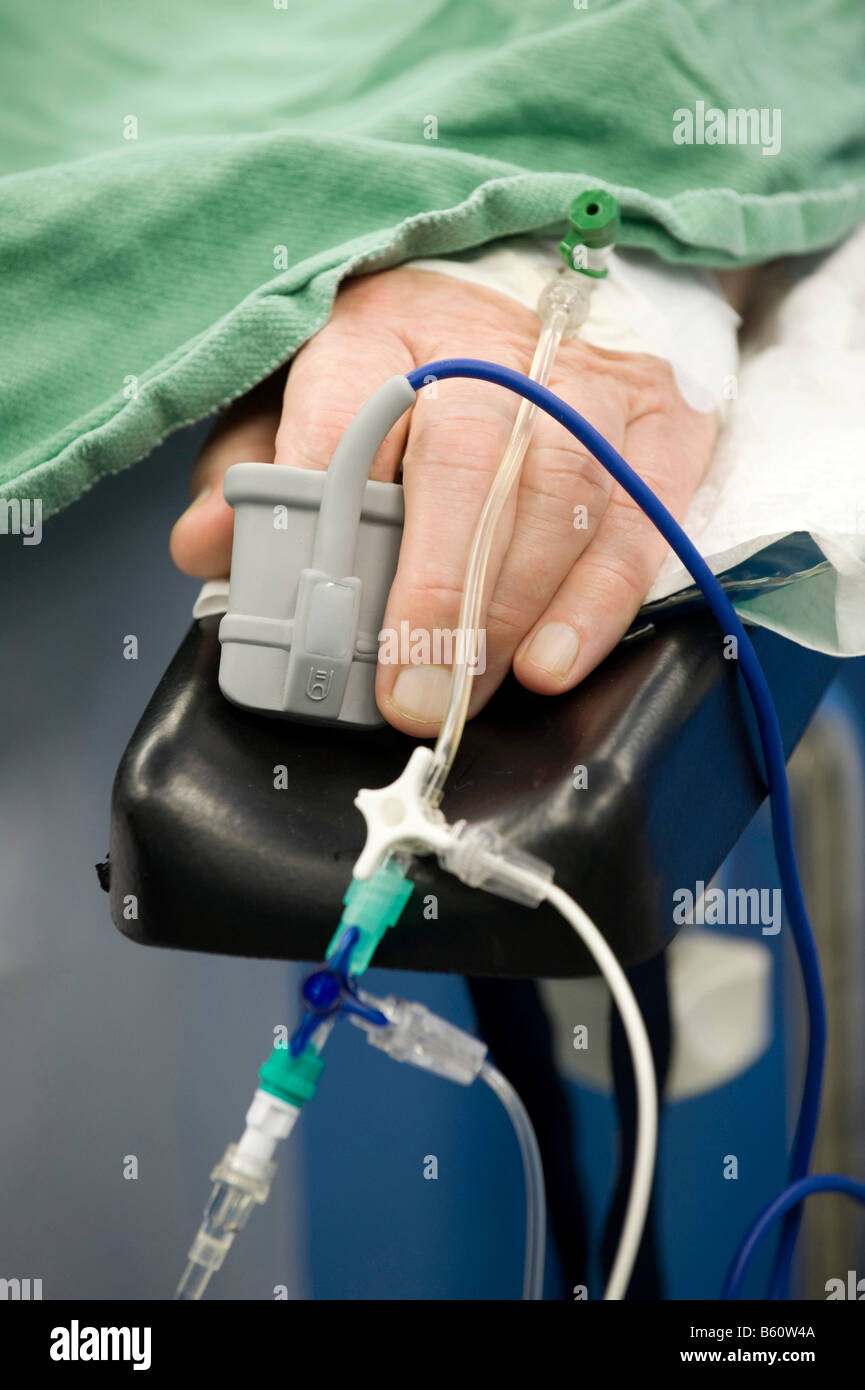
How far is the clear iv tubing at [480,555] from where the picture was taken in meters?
0.38

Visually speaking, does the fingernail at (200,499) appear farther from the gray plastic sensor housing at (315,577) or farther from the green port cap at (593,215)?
the green port cap at (593,215)

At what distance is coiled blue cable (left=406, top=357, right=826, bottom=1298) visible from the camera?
0.42 m

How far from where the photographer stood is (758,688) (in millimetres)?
447

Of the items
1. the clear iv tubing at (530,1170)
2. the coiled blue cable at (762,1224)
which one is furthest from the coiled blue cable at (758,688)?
the clear iv tubing at (530,1170)

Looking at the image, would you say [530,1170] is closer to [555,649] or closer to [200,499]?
[555,649]

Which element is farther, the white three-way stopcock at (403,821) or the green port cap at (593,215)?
the green port cap at (593,215)

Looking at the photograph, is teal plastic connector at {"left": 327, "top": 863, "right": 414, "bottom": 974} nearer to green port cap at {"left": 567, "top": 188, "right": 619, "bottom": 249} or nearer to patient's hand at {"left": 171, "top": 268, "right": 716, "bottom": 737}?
patient's hand at {"left": 171, "top": 268, "right": 716, "bottom": 737}

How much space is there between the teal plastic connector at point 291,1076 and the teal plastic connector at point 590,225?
359mm

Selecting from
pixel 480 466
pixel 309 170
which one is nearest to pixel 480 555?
pixel 480 466

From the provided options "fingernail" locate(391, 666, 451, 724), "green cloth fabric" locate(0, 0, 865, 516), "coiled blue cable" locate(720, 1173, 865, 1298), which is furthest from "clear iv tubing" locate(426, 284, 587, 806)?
"coiled blue cable" locate(720, 1173, 865, 1298)

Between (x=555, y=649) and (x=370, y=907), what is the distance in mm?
130

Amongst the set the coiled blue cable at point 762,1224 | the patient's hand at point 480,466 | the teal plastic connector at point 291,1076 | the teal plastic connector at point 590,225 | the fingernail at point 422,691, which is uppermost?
the teal plastic connector at point 590,225

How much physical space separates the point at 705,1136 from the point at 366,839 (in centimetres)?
72
